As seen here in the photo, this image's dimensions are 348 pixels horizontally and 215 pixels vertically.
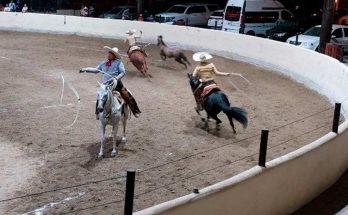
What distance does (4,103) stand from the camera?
14.7 meters

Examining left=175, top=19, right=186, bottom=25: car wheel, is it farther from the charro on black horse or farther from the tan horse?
the charro on black horse

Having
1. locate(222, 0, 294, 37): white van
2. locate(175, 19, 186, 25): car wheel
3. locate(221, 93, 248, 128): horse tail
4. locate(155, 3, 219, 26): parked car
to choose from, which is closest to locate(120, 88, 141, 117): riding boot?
locate(221, 93, 248, 128): horse tail

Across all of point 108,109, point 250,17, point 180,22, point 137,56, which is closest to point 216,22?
point 180,22

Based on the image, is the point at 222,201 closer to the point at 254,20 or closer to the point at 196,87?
the point at 196,87

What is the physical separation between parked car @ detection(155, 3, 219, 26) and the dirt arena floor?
15.9 m

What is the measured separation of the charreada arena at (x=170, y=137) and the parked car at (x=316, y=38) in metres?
3.11

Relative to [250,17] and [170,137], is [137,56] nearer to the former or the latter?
[170,137]

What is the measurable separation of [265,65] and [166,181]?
537 inches

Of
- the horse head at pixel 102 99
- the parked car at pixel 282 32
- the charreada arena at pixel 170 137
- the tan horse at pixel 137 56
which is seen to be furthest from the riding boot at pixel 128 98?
the parked car at pixel 282 32

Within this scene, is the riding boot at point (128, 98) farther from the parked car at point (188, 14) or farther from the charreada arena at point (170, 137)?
the parked car at point (188, 14)

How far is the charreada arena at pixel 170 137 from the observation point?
826 centimetres

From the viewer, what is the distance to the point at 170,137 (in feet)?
40.5

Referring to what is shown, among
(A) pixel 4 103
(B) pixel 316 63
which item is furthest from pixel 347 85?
(A) pixel 4 103

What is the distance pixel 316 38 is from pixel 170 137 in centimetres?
1540
